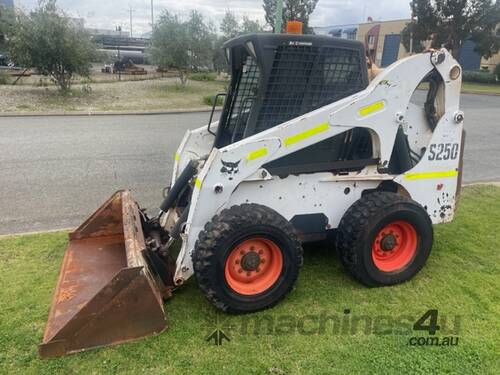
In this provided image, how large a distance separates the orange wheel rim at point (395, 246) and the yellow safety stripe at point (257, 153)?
1.20 meters

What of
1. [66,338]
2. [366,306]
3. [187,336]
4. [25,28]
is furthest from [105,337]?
[25,28]

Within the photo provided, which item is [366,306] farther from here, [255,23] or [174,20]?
[255,23]

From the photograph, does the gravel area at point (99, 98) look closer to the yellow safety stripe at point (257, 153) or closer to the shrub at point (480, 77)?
the yellow safety stripe at point (257, 153)

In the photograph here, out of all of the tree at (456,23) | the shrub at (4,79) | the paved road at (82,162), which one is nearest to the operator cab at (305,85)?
the paved road at (82,162)

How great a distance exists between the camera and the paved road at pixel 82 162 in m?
5.28

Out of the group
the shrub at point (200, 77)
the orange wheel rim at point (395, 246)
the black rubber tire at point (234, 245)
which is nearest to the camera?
the black rubber tire at point (234, 245)

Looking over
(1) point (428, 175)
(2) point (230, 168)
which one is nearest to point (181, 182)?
(2) point (230, 168)

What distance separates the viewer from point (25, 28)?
16.4 metres

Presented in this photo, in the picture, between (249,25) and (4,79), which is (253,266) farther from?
(249,25)

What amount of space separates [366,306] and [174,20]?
24078mm

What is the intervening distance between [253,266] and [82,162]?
534 cm

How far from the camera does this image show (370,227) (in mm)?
3289

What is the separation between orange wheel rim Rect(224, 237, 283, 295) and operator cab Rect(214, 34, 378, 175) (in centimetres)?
58

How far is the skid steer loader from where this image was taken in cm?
288
